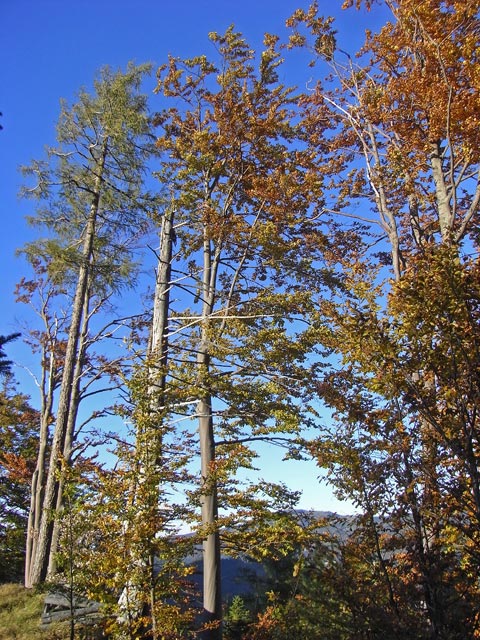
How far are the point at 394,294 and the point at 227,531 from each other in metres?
5.76

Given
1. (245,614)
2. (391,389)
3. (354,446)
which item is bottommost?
(245,614)

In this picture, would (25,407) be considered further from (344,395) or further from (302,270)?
(344,395)

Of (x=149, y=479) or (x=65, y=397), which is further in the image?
(x=65, y=397)

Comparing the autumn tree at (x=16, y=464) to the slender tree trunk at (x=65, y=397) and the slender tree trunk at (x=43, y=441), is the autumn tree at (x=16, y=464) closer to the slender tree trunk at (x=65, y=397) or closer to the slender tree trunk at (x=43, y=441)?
the slender tree trunk at (x=43, y=441)

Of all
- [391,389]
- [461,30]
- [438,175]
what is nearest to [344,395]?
[391,389]

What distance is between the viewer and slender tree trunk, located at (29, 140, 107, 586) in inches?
368

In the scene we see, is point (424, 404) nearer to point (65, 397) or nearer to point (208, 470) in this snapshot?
point (208, 470)

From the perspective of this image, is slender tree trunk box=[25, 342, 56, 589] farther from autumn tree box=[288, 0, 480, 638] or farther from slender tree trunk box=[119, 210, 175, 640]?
autumn tree box=[288, 0, 480, 638]

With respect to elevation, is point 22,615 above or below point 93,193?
below

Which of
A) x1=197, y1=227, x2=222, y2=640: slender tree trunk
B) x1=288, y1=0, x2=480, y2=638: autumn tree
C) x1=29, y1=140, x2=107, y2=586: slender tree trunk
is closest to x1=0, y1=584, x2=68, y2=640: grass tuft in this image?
x1=29, y1=140, x2=107, y2=586: slender tree trunk

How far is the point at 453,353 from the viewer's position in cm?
359

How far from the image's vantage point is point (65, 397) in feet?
33.8

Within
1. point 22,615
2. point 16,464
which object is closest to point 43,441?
point 16,464

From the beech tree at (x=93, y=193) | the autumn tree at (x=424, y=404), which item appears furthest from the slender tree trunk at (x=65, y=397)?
the autumn tree at (x=424, y=404)
